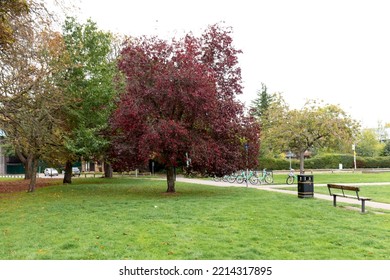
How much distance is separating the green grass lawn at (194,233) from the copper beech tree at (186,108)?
4.12m

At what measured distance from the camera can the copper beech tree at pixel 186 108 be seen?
16.8 meters

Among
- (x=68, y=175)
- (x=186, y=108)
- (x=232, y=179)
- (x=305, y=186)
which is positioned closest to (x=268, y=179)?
(x=232, y=179)

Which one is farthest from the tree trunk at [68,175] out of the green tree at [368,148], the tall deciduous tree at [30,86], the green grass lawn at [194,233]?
the green tree at [368,148]

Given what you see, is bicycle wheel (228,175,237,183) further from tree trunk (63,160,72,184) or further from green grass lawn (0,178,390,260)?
green grass lawn (0,178,390,260)

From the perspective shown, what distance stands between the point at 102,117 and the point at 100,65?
3308 millimetres

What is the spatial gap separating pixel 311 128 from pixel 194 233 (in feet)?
98.8

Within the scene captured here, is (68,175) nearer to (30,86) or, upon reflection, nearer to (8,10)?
(30,86)

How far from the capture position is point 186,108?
676 inches

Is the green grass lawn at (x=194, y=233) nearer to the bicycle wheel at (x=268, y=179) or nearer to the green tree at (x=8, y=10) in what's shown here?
the green tree at (x=8, y=10)

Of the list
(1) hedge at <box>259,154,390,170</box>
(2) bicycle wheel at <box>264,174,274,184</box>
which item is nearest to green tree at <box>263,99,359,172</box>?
(2) bicycle wheel at <box>264,174,274,184</box>

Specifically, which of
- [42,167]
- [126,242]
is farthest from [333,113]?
[42,167]

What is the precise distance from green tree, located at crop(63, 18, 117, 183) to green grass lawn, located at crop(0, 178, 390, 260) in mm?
8892

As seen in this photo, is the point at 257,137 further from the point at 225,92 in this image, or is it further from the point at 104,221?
the point at 104,221

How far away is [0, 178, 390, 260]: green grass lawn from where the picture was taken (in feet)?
22.8
